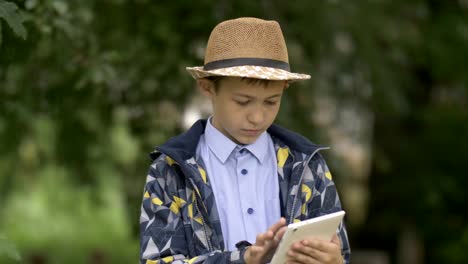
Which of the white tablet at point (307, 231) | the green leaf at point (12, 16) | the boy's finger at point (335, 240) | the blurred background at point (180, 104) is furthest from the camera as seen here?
the blurred background at point (180, 104)

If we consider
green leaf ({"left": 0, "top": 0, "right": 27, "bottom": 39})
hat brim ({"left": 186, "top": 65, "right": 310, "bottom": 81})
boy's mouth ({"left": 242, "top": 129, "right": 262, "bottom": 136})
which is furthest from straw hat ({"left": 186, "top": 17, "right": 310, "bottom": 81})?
green leaf ({"left": 0, "top": 0, "right": 27, "bottom": 39})

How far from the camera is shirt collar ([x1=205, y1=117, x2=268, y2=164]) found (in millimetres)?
2910

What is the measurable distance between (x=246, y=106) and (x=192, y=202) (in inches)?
12.3

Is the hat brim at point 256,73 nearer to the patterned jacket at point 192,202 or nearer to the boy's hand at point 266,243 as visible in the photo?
the patterned jacket at point 192,202

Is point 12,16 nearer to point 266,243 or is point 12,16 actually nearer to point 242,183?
point 242,183

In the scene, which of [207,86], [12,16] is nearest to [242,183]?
[207,86]

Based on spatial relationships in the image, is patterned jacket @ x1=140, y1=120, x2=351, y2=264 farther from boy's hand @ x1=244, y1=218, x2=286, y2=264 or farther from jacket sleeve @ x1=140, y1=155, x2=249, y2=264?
boy's hand @ x1=244, y1=218, x2=286, y2=264

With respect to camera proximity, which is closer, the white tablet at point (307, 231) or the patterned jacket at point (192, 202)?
the white tablet at point (307, 231)

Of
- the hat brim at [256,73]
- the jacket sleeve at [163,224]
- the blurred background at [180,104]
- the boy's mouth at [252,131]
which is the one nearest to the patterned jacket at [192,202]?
the jacket sleeve at [163,224]

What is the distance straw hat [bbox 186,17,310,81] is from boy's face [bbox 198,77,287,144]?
4cm

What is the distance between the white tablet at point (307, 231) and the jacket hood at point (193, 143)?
0.34m

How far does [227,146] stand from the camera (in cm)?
291

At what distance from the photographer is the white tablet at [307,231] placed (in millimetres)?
2500

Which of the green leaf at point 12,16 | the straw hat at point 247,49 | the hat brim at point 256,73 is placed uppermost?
the green leaf at point 12,16
